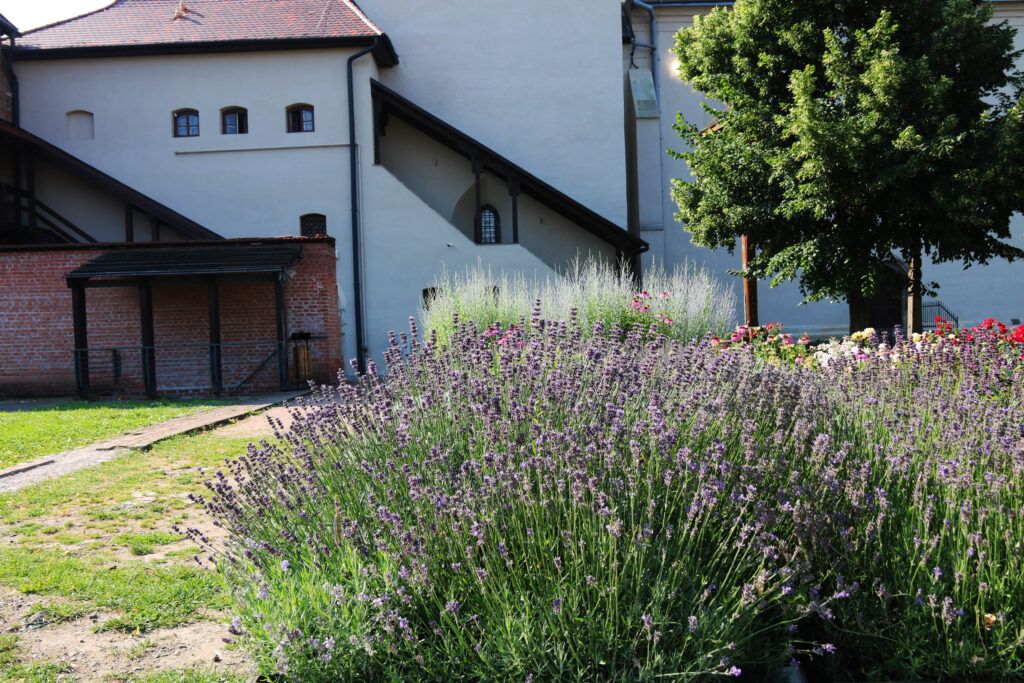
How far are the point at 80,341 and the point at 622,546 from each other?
46.4ft

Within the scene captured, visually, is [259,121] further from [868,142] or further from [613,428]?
[613,428]

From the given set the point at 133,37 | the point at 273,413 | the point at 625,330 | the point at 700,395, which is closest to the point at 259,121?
the point at 133,37

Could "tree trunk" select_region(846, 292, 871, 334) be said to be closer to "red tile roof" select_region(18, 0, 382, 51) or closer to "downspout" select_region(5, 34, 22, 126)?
"red tile roof" select_region(18, 0, 382, 51)

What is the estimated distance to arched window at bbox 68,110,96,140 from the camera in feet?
64.3

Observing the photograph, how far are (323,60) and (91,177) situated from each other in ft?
18.8

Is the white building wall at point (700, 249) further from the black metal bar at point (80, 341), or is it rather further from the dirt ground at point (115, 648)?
the dirt ground at point (115, 648)

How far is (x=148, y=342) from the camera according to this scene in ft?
47.6

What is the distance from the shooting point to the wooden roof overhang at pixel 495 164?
19109mm

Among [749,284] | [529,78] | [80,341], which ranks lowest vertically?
[80,341]

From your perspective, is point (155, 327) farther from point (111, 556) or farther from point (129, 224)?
point (111, 556)

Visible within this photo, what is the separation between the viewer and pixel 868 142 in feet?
39.0

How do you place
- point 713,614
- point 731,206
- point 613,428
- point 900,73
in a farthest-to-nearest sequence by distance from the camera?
point 731,206 < point 900,73 < point 613,428 < point 713,614

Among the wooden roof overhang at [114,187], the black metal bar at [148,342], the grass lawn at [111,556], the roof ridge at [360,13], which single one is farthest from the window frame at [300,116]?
the grass lawn at [111,556]

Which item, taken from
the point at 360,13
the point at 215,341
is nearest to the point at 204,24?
the point at 360,13
